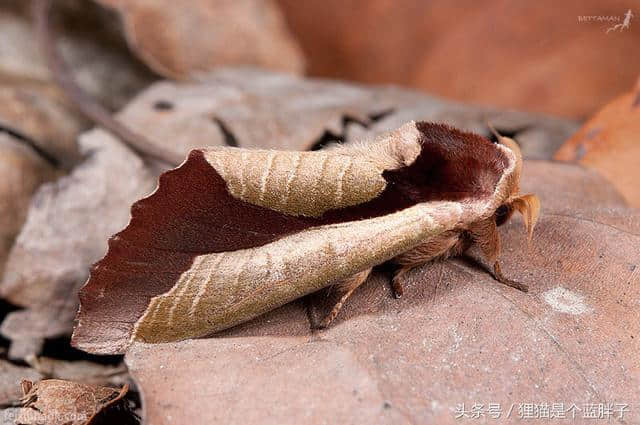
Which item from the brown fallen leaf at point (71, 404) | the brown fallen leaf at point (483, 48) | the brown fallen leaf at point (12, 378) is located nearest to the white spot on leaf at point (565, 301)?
the brown fallen leaf at point (71, 404)

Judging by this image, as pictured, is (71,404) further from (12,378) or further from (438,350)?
(438,350)

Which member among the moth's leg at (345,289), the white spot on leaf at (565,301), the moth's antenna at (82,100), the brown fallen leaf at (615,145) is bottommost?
the moth's antenna at (82,100)

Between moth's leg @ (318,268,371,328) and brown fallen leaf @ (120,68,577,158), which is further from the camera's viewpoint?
brown fallen leaf @ (120,68,577,158)

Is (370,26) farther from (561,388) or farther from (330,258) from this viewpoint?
(561,388)

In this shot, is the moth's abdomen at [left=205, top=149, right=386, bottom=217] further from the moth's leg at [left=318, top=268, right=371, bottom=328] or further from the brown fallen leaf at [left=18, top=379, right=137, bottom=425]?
the brown fallen leaf at [left=18, top=379, right=137, bottom=425]

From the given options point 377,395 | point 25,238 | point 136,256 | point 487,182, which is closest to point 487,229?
point 487,182

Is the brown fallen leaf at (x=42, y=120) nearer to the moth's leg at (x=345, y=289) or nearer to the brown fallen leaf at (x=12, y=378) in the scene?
the brown fallen leaf at (x=12, y=378)

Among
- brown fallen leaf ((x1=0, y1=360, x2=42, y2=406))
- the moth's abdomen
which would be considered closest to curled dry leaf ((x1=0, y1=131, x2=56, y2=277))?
brown fallen leaf ((x1=0, y1=360, x2=42, y2=406))

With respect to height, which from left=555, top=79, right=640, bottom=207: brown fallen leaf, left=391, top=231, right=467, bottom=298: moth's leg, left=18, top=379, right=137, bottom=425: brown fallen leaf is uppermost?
left=555, top=79, right=640, bottom=207: brown fallen leaf
